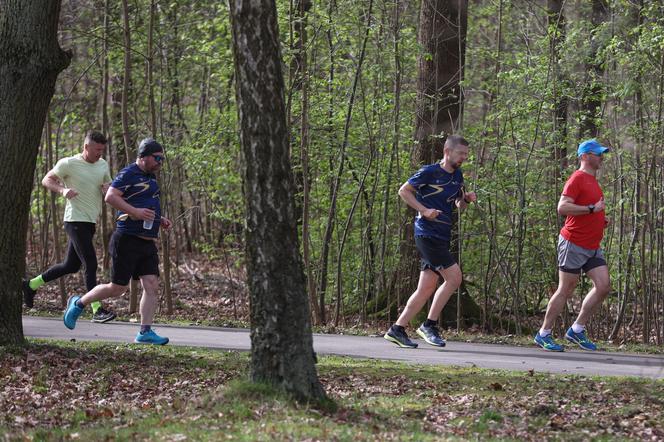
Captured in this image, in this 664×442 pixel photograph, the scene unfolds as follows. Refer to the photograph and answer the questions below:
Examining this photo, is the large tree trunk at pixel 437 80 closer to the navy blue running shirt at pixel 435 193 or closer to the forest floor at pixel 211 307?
the forest floor at pixel 211 307

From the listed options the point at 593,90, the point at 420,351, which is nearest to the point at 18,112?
the point at 420,351

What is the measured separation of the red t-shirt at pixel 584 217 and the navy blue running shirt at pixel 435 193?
1.27m

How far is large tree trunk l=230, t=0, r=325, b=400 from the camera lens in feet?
22.3

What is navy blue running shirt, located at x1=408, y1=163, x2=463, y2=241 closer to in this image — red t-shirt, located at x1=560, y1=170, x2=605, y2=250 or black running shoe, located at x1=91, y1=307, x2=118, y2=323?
red t-shirt, located at x1=560, y1=170, x2=605, y2=250

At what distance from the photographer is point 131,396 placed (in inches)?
321

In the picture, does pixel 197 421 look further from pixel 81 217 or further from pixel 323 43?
pixel 323 43

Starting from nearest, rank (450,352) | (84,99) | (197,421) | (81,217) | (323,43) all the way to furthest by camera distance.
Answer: (197,421)
(450,352)
(81,217)
(323,43)
(84,99)

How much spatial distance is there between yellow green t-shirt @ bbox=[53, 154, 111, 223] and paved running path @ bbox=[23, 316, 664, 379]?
140 centimetres

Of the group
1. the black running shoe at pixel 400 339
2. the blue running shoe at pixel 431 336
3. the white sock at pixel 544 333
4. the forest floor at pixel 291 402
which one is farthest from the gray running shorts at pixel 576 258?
the forest floor at pixel 291 402

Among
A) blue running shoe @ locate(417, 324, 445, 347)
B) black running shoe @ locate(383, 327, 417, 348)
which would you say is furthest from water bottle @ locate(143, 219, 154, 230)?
blue running shoe @ locate(417, 324, 445, 347)

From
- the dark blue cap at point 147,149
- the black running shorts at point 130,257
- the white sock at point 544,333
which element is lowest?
the white sock at point 544,333

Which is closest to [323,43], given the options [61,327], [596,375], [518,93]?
[518,93]

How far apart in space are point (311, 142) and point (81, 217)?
4944 mm

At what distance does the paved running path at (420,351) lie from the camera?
970 cm
